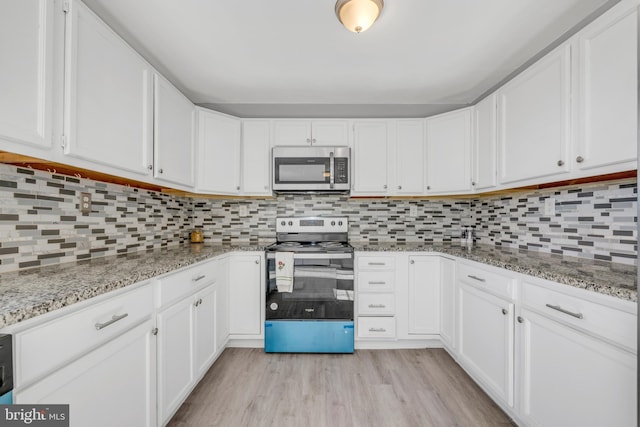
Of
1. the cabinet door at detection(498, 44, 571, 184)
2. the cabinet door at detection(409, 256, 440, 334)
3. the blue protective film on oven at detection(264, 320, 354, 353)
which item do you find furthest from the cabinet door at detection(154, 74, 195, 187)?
the cabinet door at detection(498, 44, 571, 184)

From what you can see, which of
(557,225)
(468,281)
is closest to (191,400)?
(468,281)

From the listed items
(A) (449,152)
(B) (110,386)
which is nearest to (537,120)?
(A) (449,152)

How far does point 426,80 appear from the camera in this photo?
7.23 ft

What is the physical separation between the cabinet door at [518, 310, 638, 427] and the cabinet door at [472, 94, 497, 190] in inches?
44.8

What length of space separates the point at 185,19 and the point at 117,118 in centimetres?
70

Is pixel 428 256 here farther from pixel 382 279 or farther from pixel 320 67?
pixel 320 67

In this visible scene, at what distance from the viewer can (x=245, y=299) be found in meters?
2.31

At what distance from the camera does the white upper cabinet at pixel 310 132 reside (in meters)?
2.58

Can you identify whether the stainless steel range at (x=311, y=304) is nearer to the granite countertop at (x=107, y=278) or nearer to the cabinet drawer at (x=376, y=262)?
the cabinet drawer at (x=376, y=262)

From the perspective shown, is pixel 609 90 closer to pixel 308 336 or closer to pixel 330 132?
pixel 330 132

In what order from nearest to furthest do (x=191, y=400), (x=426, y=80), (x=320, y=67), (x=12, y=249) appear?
1. (x=12, y=249)
2. (x=191, y=400)
3. (x=320, y=67)
4. (x=426, y=80)

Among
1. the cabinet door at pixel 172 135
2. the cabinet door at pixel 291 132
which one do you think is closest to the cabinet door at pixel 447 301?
the cabinet door at pixel 291 132

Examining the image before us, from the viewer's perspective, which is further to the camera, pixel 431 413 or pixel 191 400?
pixel 191 400

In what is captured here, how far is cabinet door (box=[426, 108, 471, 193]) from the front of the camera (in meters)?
2.38
